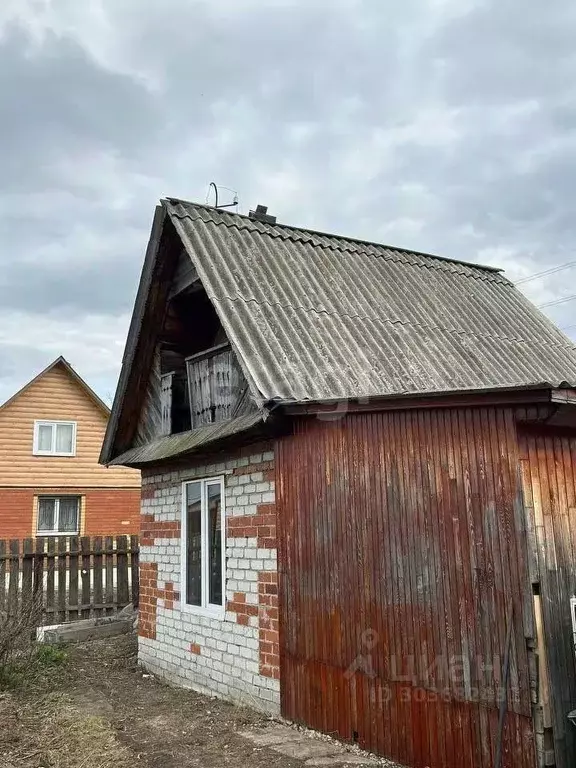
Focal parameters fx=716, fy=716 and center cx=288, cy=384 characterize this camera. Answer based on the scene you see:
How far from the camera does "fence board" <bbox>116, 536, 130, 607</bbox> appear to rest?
13.3 meters

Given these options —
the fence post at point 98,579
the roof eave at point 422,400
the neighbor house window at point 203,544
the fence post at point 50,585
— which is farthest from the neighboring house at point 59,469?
the roof eave at point 422,400

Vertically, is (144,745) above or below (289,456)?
below

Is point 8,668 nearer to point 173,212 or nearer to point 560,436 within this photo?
point 173,212

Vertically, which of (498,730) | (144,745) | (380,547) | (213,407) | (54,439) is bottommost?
(144,745)

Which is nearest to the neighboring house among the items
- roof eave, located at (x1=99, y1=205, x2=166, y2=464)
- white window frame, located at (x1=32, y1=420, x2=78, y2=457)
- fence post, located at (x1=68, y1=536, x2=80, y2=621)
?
white window frame, located at (x1=32, y1=420, x2=78, y2=457)

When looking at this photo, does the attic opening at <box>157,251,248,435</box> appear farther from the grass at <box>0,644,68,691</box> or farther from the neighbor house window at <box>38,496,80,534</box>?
the neighbor house window at <box>38,496,80,534</box>

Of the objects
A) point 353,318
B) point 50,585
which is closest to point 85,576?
point 50,585

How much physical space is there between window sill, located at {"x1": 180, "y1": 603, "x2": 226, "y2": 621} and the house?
4 cm

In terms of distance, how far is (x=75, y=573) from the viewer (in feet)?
42.5

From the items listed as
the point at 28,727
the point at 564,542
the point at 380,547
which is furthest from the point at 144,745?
the point at 564,542

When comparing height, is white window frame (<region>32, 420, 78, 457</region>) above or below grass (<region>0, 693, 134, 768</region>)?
above

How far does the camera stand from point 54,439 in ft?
76.4

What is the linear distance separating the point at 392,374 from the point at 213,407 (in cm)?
213

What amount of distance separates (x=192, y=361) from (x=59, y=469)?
15.8 meters
